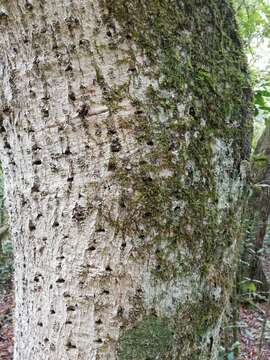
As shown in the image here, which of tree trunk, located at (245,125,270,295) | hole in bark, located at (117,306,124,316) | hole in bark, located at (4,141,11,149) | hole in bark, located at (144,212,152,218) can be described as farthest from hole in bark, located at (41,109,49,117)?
tree trunk, located at (245,125,270,295)

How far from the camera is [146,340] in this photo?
791mm

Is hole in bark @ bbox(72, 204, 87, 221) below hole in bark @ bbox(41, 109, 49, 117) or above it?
below

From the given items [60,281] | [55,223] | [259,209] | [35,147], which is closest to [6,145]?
[35,147]

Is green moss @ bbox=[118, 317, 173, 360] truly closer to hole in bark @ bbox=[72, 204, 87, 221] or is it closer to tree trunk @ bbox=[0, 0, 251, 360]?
tree trunk @ bbox=[0, 0, 251, 360]

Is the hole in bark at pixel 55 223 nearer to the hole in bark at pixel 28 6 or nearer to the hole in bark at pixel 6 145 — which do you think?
the hole in bark at pixel 6 145

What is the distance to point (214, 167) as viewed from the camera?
2.84 ft

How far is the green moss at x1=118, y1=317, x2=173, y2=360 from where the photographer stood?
788 mm

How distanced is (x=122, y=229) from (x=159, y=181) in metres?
0.12

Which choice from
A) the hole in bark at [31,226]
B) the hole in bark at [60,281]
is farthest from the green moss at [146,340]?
the hole in bark at [31,226]

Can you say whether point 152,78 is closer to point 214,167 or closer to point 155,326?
point 214,167

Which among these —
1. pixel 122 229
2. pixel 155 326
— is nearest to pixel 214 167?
pixel 122 229

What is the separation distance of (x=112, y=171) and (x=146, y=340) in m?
0.33

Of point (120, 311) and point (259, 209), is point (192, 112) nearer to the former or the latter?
point (120, 311)

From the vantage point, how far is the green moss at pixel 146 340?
0.79m
